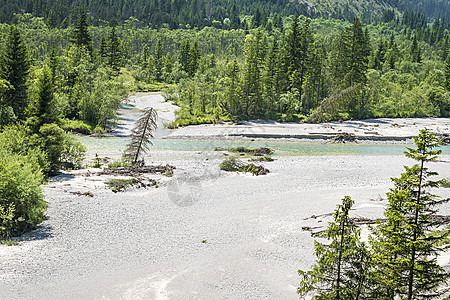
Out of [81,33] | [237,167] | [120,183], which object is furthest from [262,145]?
[81,33]

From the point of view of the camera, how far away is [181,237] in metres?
17.7

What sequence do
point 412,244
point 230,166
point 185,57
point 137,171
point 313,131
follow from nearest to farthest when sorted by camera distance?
1. point 412,244
2. point 137,171
3. point 230,166
4. point 313,131
5. point 185,57

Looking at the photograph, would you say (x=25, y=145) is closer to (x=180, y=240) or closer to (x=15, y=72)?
(x=180, y=240)

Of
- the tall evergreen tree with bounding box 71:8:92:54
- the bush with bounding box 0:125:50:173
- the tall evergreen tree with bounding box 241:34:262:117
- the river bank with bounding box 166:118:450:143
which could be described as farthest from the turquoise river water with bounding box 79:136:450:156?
the tall evergreen tree with bounding box 71:8:92:54

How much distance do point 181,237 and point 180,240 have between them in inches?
13.1

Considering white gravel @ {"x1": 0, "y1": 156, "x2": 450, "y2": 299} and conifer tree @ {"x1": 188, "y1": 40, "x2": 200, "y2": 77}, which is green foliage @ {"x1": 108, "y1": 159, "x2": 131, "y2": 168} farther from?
conifer tree @ {"x1": 188, "y1": 40, "x2": 200, "y2": 77}

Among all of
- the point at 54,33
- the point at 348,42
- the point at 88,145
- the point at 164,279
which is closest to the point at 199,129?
the point at 88,145

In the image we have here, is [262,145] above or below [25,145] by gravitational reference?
below

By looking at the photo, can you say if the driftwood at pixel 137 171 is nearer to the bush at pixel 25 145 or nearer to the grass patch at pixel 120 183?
the grass patch at pixel 120 183

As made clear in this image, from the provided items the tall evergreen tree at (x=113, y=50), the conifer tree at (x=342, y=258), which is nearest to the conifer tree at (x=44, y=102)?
the conifer tree at (x=342, y=258)

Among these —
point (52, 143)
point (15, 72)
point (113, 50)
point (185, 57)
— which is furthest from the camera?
point (185, 57)

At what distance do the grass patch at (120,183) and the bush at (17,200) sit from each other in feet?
20.8

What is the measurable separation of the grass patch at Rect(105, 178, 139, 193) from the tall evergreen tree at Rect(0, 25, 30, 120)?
18.8m

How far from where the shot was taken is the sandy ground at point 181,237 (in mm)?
13438
